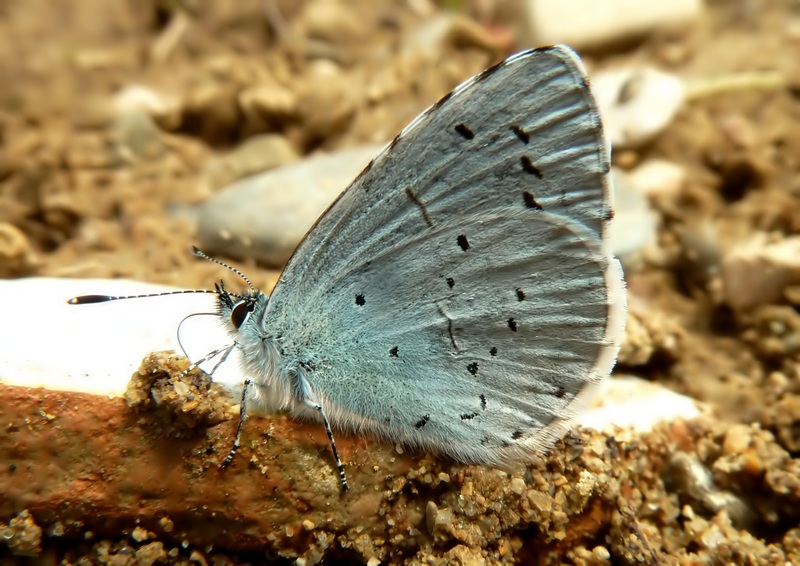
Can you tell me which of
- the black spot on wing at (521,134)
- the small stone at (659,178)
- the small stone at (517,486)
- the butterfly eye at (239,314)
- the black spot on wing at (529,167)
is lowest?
the small stone at (517,486)

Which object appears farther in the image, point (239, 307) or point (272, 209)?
point (272, 209)

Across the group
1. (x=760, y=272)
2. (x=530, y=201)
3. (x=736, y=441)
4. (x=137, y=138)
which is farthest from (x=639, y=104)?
(x=137, y=138)

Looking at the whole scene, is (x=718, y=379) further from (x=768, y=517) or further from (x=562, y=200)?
(x=562, y=200)

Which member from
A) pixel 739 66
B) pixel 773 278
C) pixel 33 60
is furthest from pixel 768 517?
pixel 33 60

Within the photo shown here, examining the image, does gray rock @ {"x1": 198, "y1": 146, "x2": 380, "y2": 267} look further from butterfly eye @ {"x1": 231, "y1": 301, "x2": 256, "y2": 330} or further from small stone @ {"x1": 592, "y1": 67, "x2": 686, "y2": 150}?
small stone @ {"x1": 592, "y1": 67, "x2": 686, "y2": 150}

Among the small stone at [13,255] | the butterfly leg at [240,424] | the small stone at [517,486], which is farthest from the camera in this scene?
the small stone at [13,255]

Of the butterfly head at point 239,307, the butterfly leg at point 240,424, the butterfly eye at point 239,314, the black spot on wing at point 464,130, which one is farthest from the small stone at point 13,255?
the black spot on wing at point 464,130

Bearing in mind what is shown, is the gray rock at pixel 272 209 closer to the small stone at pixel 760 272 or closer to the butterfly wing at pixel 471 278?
the butterfly wing at pixel 471 278

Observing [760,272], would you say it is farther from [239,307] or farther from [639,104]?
[239,307]

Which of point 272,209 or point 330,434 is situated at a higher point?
point 272,209
